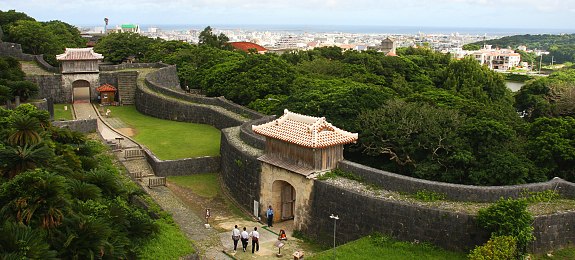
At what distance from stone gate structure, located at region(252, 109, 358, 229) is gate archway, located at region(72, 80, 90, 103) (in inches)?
864

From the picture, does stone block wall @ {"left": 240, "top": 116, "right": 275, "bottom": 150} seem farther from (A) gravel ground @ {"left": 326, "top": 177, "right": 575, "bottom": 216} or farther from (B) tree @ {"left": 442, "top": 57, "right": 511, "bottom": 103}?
(B) tree @ {"left": 442, "top": 57, "right": 511, "bottom": 103}

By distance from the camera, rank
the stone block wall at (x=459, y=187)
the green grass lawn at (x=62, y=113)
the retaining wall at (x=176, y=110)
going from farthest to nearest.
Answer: the green grass lawn at (x=62, y=113)
the retaining wall at (x=176, y=110)
the stone block wall at (x=459, y=187)

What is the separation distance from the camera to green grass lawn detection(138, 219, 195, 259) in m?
13.1

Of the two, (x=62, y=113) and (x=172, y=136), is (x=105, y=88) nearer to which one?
(x=62, y=113)

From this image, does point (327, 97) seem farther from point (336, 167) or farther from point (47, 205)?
point (47, 205)

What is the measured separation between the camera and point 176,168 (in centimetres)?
2356

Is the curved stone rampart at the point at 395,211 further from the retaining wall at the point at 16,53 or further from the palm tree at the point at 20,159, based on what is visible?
the retaining wall at the point at 16,53

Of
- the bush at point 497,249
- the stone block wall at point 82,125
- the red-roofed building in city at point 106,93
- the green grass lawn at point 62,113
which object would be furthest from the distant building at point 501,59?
the bush at point 497,249

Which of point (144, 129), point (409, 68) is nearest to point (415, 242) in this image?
point (144, 129)

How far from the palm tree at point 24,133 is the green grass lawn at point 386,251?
26.0 feet

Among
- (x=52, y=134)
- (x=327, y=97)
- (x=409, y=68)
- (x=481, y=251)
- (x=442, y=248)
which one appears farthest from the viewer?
(x=409, y=68)

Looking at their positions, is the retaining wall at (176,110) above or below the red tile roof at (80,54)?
below

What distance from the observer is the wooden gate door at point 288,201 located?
19.9 metres

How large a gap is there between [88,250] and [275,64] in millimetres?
25218
